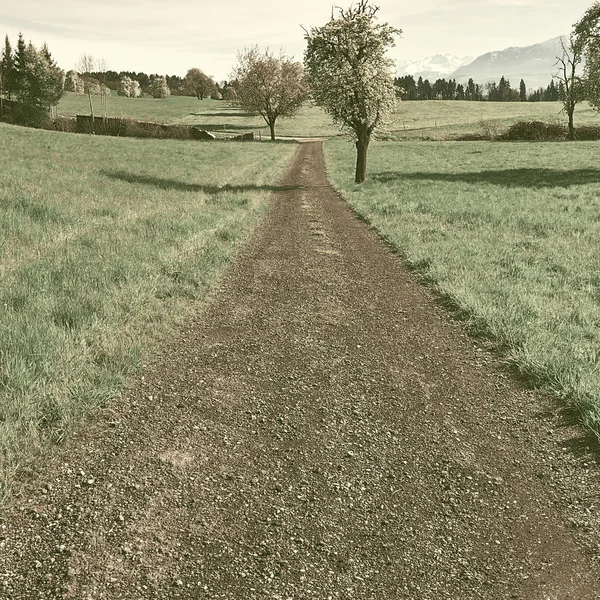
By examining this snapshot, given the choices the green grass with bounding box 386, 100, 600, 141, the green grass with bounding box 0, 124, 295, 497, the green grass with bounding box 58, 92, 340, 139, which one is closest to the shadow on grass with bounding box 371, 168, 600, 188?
the green grass with bounding box 386, 100, 600, 141

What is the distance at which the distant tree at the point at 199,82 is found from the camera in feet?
538

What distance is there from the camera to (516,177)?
2825 cm

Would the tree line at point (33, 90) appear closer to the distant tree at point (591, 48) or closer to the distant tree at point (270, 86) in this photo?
the distant tree at point (270, 86)

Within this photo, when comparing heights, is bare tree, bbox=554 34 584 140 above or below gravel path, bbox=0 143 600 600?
above

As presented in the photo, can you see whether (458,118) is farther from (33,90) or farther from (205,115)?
(33,90)

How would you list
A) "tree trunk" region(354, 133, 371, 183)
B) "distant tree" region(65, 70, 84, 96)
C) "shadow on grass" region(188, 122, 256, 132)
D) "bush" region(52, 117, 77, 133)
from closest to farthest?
"tree trunk" region(354, 133, 371, 183) → "bush" region(52, 117, 77, 133) → "shadow on grass" region(188, 122, 256, 132) → "distant tree" region(65, 70, 84, 96)

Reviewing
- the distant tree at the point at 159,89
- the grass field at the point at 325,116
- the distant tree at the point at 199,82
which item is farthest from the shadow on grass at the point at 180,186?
the distant tree at the point at 199,82

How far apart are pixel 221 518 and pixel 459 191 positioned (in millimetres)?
21982

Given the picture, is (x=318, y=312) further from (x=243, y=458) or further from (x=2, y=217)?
(x=2, y=217)

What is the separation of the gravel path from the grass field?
68713 millimetres

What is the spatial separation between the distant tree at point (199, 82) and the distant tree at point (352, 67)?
153 m

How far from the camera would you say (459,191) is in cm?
2256

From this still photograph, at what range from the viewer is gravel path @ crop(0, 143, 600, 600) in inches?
128

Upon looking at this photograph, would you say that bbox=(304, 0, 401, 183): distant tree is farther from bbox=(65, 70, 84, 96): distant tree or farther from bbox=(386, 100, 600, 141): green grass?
bbox=(65, 70, 84, 96): distant tree
